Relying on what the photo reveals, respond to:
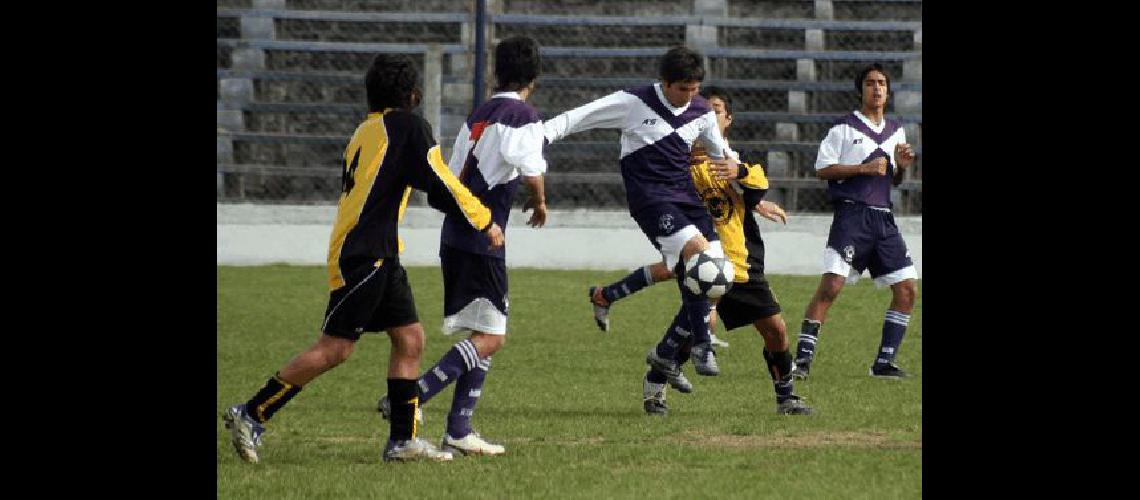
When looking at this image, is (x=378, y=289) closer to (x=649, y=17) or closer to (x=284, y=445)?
(x=284, y=445)

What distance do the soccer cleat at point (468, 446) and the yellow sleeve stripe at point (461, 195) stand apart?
97 centimetres

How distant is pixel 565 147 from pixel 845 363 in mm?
9870

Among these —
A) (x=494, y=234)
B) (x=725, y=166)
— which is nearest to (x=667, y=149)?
(x=725, y=166)

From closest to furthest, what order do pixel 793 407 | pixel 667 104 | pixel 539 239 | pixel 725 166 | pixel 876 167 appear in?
1. pixel 667 104
2. pixel 793 407
3. pixel 725 166
4. pixel 876 167
5. pixel 539 239

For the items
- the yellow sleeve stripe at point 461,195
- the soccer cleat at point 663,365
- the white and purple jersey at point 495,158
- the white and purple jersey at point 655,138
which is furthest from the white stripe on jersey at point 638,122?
the yellow sleeve stripe at point 461,195

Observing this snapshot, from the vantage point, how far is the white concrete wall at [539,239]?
1775 cm

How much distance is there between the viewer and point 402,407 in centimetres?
698

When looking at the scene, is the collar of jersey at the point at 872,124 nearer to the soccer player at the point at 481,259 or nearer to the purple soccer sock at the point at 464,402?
the soccer player at the point at 481,259

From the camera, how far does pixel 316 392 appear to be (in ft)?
31.8

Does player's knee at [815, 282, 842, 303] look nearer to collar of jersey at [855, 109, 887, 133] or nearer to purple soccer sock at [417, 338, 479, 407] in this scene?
collar of jersey at [855, 109, 887, 133]

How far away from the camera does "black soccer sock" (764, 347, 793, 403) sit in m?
8.62

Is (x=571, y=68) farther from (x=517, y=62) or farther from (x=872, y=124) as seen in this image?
(x=517, y=62)

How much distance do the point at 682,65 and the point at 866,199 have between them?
2900mm

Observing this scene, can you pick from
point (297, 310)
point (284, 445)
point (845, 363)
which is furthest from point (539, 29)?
point (284, 445)
